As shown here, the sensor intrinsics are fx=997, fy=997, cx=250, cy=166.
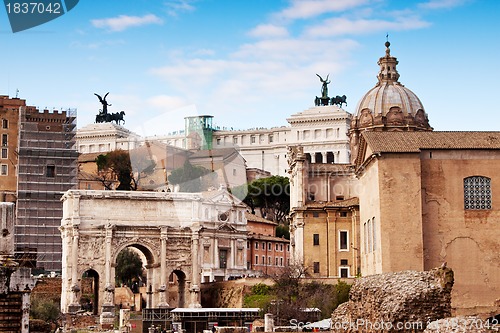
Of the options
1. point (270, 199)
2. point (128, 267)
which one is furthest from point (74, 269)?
point (270, 199)

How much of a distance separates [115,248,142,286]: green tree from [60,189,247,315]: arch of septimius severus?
45.4 feet

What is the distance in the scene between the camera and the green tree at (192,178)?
3413 inches

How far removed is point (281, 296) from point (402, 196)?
10.8 meters

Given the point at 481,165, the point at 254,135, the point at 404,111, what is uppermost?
the point at 254,135

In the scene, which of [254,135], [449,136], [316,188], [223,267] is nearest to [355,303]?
[449,136]

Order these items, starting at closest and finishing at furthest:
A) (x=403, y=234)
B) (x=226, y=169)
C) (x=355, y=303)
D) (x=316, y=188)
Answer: (x=355, y=303), (x=403, y=234), (x=316, y=188), (x=226, y=169)

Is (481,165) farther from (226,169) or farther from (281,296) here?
(226,169)

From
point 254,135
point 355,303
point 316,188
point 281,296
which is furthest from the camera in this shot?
point 254,135

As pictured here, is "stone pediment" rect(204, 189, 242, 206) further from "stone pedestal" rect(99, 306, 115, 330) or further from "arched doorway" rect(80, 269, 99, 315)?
"stone pedestal" rect(99, 306, 115, 330)

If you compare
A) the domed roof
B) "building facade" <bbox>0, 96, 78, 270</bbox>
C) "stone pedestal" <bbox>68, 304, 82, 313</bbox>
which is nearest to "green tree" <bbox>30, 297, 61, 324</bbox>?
"stone pedestal" <bbox>68, 304, 82, 313</bbox>

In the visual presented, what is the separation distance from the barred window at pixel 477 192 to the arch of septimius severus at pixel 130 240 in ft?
74.3

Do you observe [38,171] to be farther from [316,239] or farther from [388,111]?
[388,111]

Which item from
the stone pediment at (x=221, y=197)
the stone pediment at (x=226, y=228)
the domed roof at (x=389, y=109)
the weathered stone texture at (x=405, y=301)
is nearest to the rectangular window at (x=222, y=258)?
the stone pediment at (x=226, y=228)

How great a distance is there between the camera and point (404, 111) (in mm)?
62875
